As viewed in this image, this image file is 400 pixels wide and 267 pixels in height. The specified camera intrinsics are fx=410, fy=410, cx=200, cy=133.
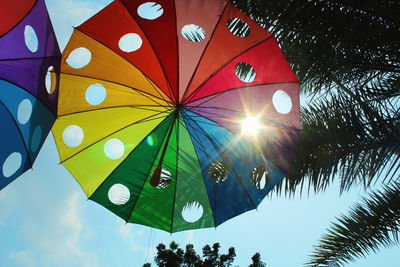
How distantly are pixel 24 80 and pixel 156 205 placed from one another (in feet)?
6.85

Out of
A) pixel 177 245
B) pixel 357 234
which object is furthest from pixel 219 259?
pixel 357 234

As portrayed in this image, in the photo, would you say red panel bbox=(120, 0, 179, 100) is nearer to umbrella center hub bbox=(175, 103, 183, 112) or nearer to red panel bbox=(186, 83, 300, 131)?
umbrella center hub bbox=(175, 103, 183, 112)

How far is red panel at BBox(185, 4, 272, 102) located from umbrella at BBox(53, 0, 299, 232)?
0.04 ft

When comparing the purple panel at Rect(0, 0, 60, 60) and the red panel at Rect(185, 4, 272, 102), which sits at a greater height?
the red panel at Rect(185, 4, 272, 102)

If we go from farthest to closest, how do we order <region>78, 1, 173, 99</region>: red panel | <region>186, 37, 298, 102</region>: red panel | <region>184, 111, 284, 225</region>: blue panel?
<region>184, 111, 284, 225</region>: blue panel
<region>186, 37, 298, 102</region>: red panel
<region>78, 1, 173, 99</region>: red panel

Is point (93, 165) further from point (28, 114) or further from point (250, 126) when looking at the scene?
point (250, 126)

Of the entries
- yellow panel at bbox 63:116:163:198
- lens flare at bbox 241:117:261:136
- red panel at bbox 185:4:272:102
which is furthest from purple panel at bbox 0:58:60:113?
lens flare at bbox 241:117:261:136

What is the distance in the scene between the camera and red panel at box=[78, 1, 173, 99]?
442cm

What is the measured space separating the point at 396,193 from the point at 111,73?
12.6 feet

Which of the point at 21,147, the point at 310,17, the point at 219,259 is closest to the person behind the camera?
the point at 21,147

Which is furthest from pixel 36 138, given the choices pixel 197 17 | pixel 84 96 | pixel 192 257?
pixel 192 257

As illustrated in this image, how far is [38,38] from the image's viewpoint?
381 centimetres

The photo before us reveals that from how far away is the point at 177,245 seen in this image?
48.0ft

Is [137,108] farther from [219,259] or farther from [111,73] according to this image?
[219,259]
